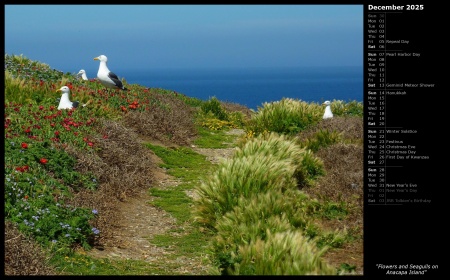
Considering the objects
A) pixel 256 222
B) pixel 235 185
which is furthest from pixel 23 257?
pixel 235 185

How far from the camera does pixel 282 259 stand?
8.08 metres

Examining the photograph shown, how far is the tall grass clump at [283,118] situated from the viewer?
20.4m

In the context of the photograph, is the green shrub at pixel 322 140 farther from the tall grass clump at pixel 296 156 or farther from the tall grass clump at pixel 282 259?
the tall grass clump at pixel 282 259

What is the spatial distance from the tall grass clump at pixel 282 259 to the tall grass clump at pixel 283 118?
1187cm

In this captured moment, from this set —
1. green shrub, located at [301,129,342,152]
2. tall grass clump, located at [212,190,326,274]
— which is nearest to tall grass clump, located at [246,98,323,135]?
green shrub, located at [301,129,342,152]

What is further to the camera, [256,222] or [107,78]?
[107,78]

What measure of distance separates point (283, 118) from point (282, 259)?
503 inches

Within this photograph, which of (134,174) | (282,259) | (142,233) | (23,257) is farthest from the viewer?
(134,174)

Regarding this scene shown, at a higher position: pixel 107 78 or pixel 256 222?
pixel 107 78

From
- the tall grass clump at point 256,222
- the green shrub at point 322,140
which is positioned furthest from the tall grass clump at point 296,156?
the tall grass clump at point 256,222

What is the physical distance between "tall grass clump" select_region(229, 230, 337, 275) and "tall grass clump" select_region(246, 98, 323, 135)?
39.0ft

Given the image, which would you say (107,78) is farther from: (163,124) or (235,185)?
(235,185)
